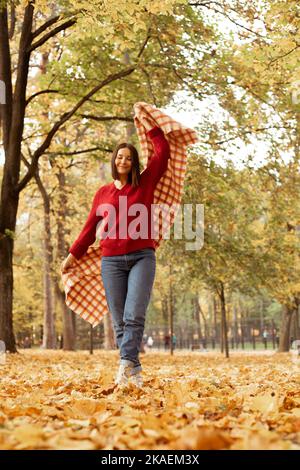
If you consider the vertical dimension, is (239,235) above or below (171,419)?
above

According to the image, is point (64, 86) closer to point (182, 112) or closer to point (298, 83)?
point (182, 112)

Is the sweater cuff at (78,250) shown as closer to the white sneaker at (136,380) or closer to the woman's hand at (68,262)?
the woman's hand at (68,262)

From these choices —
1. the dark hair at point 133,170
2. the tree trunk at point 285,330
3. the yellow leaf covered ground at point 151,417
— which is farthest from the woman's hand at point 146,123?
the tree trunk at point 285,330

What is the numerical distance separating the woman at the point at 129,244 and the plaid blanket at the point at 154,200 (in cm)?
18

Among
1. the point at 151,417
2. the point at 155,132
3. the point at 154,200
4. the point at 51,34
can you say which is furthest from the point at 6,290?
the point at 151,417

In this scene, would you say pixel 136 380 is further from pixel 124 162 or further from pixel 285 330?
pixel 285 330

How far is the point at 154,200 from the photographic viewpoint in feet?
18.8

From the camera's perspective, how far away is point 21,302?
3838 centimetres

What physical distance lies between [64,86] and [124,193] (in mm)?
9277

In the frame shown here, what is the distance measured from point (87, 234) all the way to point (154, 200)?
26.5 inches

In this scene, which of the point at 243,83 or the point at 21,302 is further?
the point at 21,302

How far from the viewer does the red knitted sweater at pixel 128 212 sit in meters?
5.26
